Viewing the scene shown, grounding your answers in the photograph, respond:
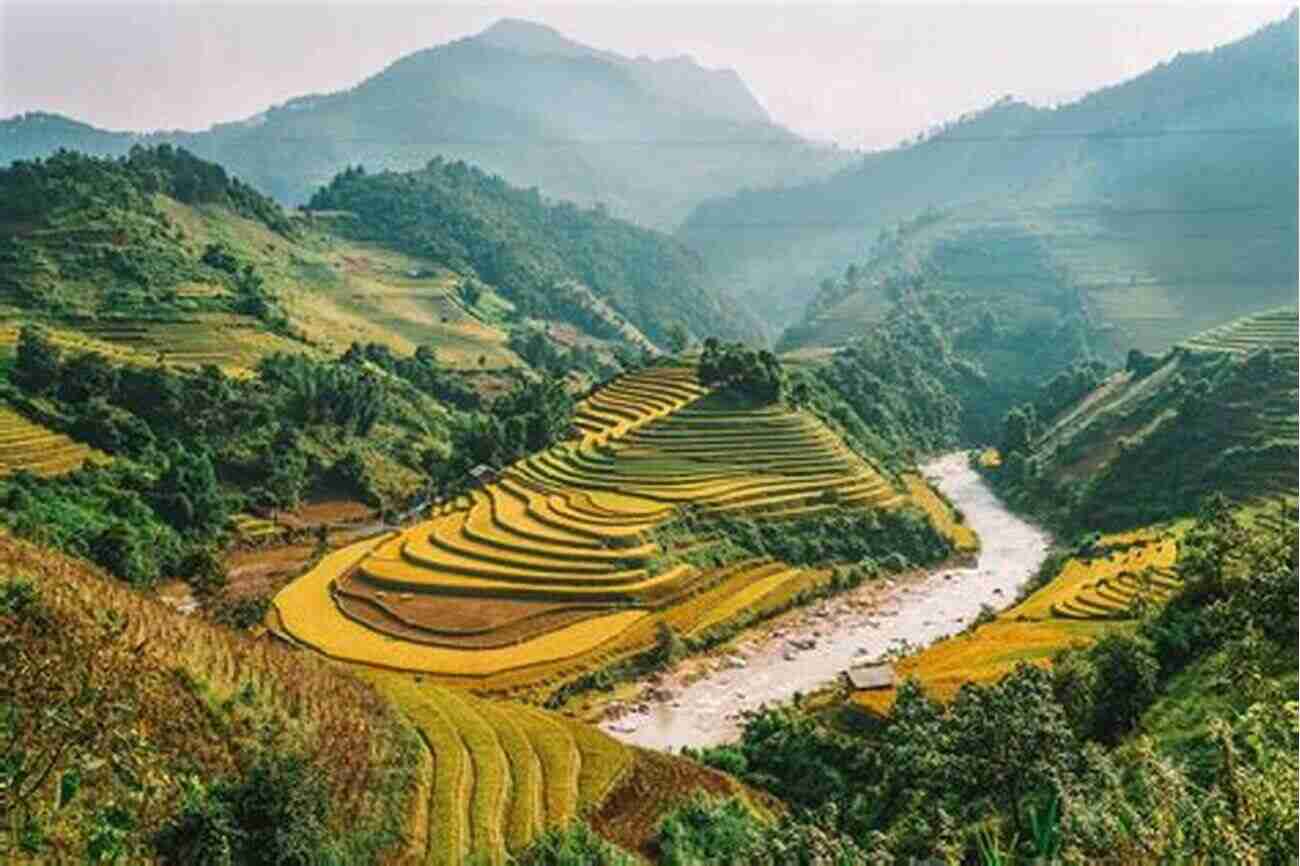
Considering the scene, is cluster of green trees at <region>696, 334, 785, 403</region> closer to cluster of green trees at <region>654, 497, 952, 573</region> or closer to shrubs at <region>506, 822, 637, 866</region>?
cluster of green trees at <region>654, 497, 952, 573</region>

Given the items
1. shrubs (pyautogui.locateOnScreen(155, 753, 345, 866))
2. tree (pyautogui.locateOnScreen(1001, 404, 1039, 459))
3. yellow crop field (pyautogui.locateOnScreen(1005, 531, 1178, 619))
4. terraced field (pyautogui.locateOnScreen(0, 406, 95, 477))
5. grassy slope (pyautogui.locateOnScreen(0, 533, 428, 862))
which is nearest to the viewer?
grassy slope (pyautogui.locateOnScreen(0, 533, 428, 862))

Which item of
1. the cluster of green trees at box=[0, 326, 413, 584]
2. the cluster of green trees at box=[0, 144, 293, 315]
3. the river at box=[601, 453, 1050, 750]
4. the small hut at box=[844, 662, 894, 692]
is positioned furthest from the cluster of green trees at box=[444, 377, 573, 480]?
the small hut at box=[844, 662, 894, 692]

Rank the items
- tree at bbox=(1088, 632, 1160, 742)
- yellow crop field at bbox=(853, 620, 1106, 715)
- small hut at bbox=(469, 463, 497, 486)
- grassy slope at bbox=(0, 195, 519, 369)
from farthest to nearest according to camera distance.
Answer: grassy slope at bbox=(0, 195, 519, 369), small hut at bbox=(469, 463, 497, 486), yellow crop field at bbox=(853, 620, 1106, 715), tree at bbox=(1088, 632, 1160, 742)

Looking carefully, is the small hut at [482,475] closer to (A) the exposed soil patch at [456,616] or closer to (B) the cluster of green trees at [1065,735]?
(A) the exposed soil patch at [456,616]

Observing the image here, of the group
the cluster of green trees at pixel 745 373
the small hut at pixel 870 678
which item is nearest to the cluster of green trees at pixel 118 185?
the cluster of green trees at pixel 745 373

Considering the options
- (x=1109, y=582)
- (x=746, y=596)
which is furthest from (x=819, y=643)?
(x=1109, y=582)
